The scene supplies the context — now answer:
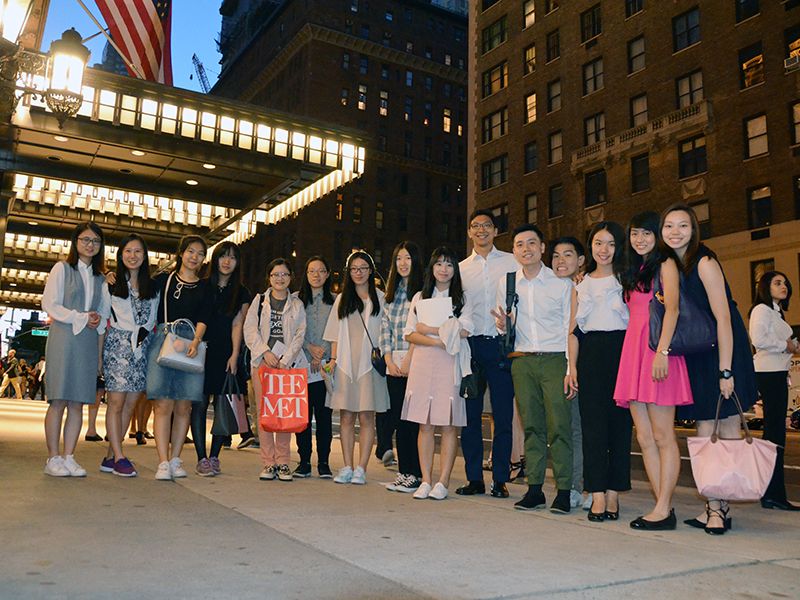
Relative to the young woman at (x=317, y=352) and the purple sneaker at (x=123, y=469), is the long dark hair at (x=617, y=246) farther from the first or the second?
the purple sneaker at (x=123, y=469)

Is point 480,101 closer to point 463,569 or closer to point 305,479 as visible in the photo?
point 305,479

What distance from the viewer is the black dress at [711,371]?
452 cm

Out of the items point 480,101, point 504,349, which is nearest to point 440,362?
point 504,349

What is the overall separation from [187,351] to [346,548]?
10.6 ft

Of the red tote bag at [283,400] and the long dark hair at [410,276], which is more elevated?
the long dark hair at [410,276]

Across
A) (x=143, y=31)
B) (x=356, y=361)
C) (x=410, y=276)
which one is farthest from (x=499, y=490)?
(x=143, y=31)

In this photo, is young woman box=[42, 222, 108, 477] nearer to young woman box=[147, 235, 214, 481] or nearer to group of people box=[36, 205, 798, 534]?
group of people box=[36, 205, 798, 534]

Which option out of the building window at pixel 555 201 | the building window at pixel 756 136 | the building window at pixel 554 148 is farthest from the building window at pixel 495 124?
the building window at pixel 756 136

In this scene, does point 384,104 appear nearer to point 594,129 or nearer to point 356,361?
point 594,129

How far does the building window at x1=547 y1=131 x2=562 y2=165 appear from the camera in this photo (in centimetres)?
3562

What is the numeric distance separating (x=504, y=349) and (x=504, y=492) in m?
1.28

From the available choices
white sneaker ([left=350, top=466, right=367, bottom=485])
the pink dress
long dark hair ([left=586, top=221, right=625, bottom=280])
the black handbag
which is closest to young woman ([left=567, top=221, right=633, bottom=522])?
long dark hair ([left=586, top=221, right=625, bottom=280])

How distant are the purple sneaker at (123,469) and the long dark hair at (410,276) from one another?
2779 millimetres

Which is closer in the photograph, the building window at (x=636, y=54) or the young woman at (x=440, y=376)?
the young woman at (x=440, y=376)
